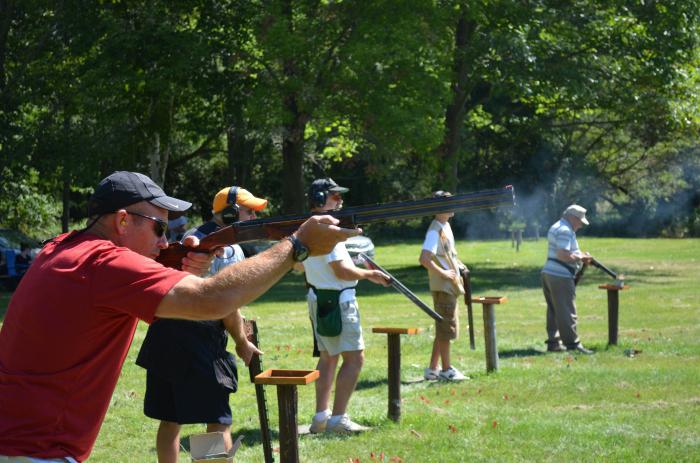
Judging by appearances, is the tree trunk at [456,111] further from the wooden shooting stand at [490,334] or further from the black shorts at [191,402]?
the black shorts at [191,402]

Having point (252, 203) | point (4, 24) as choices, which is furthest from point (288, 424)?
point (4, 24)

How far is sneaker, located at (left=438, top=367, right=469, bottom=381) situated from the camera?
11180 millimetres

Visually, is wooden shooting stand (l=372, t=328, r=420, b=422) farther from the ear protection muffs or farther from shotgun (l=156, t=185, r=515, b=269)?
shotgun (l=156, t=185, r=515, b=269)

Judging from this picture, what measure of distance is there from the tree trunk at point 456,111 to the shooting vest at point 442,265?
60.5 feet

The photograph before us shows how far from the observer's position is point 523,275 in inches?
1209

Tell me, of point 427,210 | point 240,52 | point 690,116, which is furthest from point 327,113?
point 427,210

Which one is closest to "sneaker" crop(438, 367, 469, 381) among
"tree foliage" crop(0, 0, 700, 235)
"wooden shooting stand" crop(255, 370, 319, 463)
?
"wooden shooting stand" crop(255, 370, 319, 463)

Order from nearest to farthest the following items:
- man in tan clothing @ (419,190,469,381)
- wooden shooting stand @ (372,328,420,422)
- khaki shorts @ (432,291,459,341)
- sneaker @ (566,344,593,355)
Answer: wooden shooting stand @ (372,328,420,422)
man in tan clothing @ (419,190,469,381)
khaki shorts @ (432,291,459,341)
sneaker @ (566,344,593,355)

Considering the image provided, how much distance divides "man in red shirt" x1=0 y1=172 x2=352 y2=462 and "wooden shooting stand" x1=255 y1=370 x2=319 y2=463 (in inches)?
90.3

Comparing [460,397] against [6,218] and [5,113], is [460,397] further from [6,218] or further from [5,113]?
[6,218]

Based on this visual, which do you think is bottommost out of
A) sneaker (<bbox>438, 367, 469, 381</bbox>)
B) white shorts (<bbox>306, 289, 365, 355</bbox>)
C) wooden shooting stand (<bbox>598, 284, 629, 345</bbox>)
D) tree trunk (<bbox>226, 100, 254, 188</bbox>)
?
sneaker (<bbox>438, 367, 469, 381</bbox>)

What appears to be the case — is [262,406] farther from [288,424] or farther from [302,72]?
[302,72]

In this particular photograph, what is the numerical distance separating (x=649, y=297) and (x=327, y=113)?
9329 mm

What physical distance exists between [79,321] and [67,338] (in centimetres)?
8
